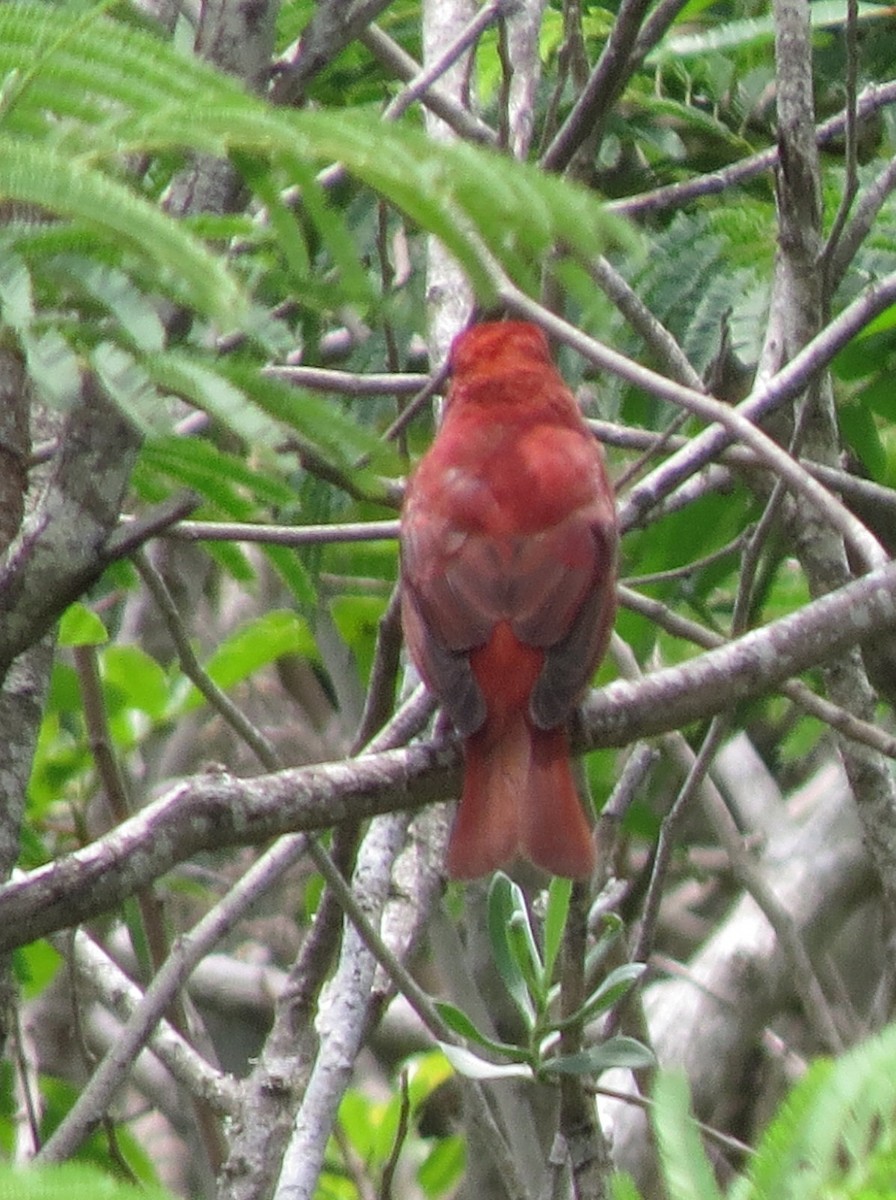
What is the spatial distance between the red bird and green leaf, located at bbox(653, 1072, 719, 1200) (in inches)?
59.5

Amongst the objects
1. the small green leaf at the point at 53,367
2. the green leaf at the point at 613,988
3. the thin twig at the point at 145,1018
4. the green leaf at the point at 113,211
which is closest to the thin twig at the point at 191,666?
the thin twig at the point at 145,1018

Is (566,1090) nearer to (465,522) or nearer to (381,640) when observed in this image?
(381,640)

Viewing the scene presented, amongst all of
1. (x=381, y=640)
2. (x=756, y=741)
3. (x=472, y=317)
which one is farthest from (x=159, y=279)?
(x=756, y=741)

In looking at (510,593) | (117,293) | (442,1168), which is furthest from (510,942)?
(442,1168)

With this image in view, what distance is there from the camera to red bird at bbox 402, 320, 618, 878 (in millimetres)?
3229

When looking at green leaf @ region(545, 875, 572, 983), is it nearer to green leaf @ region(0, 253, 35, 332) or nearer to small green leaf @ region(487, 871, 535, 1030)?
small green leaf @ region(487, 871, 535, 1030)

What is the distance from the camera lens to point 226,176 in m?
2.59

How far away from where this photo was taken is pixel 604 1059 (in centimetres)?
279

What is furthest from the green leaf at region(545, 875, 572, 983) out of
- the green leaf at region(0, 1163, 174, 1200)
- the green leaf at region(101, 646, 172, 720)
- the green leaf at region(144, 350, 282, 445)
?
the green leaf at region(101, 646, 172, 720)

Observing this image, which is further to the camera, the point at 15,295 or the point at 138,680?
the point at 138,680

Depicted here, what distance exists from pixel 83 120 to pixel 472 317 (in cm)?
205

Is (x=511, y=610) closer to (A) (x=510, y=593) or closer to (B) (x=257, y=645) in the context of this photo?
(A) (x=510, y=593)

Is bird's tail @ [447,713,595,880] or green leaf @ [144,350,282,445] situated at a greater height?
green leaf @ [144,350,282,445]

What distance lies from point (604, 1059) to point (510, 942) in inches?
11.2
